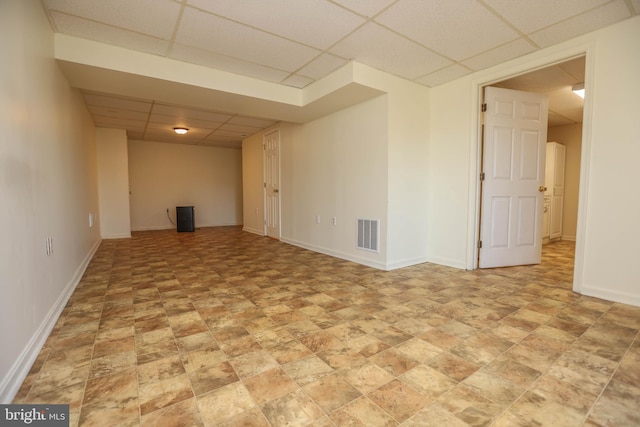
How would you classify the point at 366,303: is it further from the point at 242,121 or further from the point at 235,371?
the point at 242,121

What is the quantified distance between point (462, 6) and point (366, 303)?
2.45m

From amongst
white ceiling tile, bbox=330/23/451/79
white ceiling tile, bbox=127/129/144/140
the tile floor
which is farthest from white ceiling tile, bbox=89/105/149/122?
white ceiling tile, bbox=330/23/451/79

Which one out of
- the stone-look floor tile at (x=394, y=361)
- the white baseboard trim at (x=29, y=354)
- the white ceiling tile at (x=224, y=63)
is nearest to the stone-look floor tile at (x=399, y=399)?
the stone-look floor tile at (x=394, y=361)

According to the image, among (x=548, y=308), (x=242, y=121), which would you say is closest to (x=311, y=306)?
(x=548, y=308)

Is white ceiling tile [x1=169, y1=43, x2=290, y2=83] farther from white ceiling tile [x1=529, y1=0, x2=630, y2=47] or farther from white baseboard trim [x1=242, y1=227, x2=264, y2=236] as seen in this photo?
white baseboard trim [x1=242, y1=227, x2=264, y2=236]

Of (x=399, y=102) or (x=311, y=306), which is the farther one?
(x=399, y=102)

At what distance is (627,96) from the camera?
2441 mm

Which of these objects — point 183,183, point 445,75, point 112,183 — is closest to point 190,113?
point 112,183

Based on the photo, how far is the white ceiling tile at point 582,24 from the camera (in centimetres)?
227

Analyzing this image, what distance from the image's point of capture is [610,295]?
8.36 feet

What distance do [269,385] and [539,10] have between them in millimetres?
3201

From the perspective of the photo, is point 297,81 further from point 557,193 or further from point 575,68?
point 557,193

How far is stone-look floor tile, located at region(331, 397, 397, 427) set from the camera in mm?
1181

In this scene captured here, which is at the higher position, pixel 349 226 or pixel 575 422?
pixel 349 226
